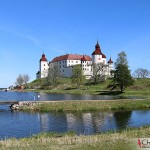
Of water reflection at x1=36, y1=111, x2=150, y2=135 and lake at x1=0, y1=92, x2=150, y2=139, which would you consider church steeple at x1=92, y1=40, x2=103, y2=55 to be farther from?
water reflection at x1=36, y1=111, x2=150, y2=135

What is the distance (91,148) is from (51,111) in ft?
118

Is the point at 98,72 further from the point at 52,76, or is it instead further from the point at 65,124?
the point at 65,124

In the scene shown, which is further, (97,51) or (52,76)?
(97,51)

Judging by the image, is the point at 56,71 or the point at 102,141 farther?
the point at 56,71

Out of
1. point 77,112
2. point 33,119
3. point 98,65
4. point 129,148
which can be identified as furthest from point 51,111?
point 98,65

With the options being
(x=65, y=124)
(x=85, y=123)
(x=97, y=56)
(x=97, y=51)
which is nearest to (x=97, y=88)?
(x=97, y=56)

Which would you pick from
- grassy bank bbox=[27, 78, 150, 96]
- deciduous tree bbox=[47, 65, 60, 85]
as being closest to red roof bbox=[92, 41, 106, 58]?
deciduous tree bbox=[47, 65, 60, 85]

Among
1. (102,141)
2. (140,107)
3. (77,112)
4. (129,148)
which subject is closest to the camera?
(129,148)

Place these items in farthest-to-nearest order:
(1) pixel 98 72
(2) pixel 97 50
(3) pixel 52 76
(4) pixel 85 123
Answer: (2) pixel 97 50, (3) pixel 52 76, (1) pixel 98 72, (4) pixel 85 123

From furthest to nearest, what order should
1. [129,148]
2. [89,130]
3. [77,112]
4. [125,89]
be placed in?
[125,89], [77,112], [89,130], [129,148]

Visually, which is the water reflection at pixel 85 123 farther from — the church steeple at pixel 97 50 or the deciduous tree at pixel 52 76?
the church steeple at pixel 97 50

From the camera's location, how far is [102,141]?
22.4 metres

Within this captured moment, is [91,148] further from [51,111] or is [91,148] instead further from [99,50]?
[99,50]

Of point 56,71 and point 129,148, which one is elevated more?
point 56,71
